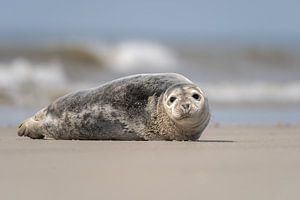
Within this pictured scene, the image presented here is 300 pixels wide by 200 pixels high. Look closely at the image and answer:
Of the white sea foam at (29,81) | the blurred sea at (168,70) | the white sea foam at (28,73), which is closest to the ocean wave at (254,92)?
the blurred sea at (168,70)

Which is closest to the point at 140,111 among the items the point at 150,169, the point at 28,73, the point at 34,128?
the point at 34,128

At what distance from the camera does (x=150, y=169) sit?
162 inches

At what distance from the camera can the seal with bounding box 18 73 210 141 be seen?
5613 millimetres

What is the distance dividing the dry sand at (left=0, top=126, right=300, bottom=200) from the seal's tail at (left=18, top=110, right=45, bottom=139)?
1.24 feet

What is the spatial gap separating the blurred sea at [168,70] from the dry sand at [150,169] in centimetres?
309

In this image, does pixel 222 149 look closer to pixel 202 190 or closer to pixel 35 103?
pixel 202 190

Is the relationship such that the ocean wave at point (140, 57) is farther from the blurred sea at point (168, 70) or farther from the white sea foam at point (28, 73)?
the white sea foam at point (28, 73)

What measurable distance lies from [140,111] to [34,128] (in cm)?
106

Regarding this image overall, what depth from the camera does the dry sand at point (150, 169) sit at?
11.1ft

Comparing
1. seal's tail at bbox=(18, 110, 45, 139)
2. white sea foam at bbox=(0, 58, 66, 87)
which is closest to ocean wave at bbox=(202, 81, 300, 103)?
white sea foam at bbox=(0, 58, 66, 87)

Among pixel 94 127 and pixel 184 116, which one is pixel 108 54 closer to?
pixel 94 127

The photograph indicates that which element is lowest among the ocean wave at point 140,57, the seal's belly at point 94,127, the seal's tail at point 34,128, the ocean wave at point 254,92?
the ocean wave at point 140,57

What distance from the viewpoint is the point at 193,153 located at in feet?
16.0

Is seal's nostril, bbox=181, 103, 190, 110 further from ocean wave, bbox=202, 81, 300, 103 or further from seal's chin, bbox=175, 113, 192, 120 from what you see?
ocean wave, bbox=202, 81, 300, 103
